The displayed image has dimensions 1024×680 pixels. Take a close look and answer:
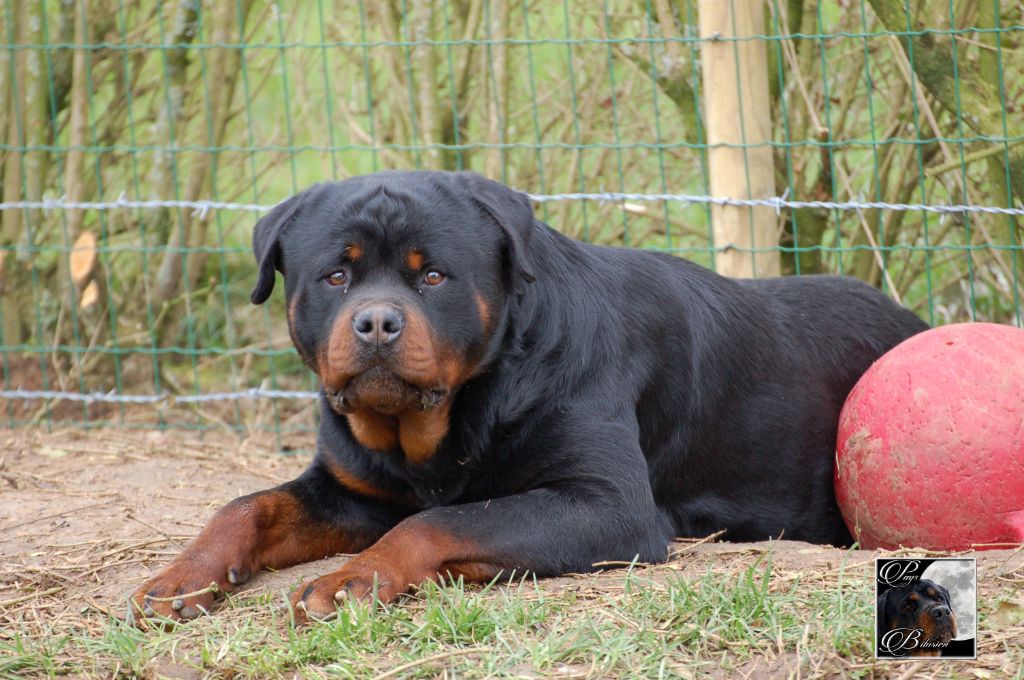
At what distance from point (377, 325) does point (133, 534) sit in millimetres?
1483

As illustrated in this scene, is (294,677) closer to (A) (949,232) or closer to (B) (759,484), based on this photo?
(B) (759,484)

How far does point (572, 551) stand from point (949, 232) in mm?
3621

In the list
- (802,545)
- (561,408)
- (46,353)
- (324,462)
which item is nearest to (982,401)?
(802,545)

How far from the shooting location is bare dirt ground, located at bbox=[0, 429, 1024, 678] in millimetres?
3336

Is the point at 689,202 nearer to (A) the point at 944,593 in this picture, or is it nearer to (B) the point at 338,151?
(B) the point at 338,151

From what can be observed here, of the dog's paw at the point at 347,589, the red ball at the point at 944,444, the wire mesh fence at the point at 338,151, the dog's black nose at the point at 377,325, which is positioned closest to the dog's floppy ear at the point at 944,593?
the red ball at the point at 944,444

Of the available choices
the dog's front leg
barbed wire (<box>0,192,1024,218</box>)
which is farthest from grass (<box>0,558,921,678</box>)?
barbed wire (<box>0,192,1024,218</box>)

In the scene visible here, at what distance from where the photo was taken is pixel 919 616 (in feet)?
9.32

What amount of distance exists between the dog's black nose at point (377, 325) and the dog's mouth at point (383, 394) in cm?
9

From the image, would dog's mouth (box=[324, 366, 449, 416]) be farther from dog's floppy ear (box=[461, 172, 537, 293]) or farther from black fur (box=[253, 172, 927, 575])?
dog's floppy ear (box=[461, 172, 537, 293])

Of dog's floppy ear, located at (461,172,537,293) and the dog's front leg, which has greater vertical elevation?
dog's floppy ear, located at (461,172,537,293)

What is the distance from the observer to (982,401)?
3764 millimetres

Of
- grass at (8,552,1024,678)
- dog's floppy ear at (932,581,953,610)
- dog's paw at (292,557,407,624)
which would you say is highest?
dog's paw at (292,557,407,624)

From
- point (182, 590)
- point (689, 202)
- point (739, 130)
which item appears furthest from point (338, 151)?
point (182, 590)
